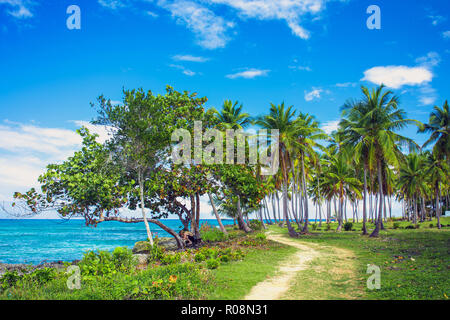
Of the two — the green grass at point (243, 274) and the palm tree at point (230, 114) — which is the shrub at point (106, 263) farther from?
the palm tree at point (230, 114)

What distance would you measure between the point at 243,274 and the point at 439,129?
2455 cm

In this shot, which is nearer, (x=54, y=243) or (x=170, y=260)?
(x=170, y=260)

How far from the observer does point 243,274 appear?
9.38 m

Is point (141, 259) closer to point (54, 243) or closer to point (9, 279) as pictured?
point (9, 279)

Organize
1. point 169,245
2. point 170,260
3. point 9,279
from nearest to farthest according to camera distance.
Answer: point 9,279 → point 170,260 → point 169,245

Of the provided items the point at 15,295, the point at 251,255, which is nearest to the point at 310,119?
the point at 251,255

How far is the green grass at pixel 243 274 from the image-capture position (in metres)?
7.25

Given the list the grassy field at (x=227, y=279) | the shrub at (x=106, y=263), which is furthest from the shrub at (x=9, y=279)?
the shrub at (x=106, y=263)

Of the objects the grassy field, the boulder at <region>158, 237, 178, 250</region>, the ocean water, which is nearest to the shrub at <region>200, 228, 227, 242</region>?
the boulder at <region>158, 237, 178, 250</region>

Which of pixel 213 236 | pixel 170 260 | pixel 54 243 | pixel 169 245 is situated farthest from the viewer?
pixel 54 243

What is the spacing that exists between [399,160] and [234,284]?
2051 centimetres

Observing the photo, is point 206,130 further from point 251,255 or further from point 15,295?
point 15,295

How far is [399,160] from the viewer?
2289 cm

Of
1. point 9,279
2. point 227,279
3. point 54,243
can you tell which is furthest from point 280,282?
point 54,243
